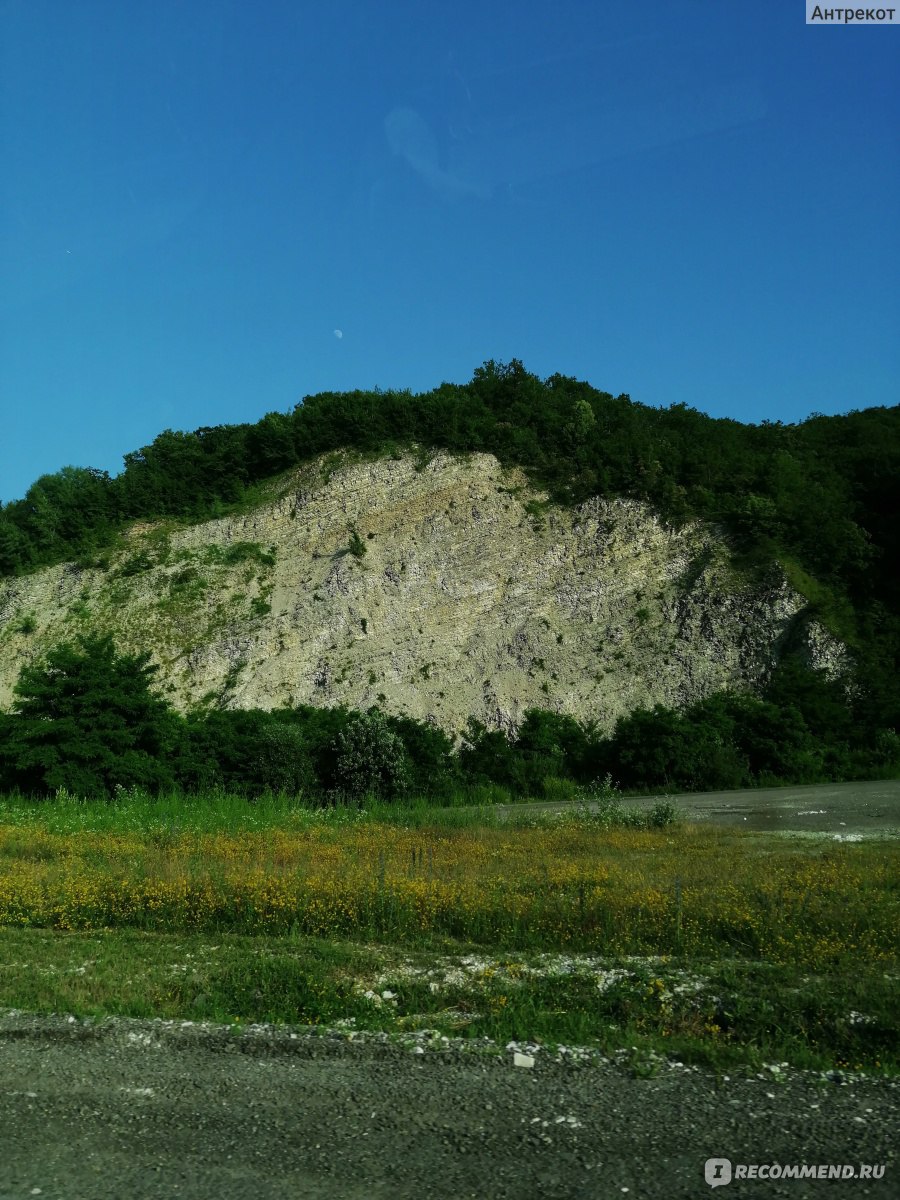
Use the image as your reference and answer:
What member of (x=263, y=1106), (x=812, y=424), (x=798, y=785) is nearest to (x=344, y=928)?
(x=263, y=1106)

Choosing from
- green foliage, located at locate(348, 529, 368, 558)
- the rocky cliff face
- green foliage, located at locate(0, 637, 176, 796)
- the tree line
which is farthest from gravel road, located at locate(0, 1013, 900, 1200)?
green foliage, located at locate(348, 529, 368, 558)

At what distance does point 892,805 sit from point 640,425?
31721 mm

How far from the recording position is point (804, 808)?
992 inches

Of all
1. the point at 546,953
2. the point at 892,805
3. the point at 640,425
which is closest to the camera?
the point at 546,953

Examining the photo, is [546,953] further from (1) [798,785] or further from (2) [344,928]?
(1) [798,785]

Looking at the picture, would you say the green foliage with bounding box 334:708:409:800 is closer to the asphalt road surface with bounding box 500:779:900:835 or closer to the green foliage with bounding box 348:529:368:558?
the asphalt road surface with bounding box 500:779:900:835

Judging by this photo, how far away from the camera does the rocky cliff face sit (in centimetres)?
4091

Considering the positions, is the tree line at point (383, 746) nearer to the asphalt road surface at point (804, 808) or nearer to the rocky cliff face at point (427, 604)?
the asphalt road surface at point (804, 808)

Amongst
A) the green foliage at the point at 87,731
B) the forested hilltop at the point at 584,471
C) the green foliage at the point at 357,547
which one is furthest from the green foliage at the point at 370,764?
the forested hilltop at the point at 584,471

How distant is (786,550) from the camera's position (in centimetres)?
4469

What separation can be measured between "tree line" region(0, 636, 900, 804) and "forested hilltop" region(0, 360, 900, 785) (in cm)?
710

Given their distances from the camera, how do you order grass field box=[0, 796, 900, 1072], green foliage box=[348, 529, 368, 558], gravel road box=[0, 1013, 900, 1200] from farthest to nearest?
green foliage box=[348, 529, 368, 558] < grass field box=[0, 796, 900, 1072] < gravel road box=[0, 1013, 900, 1200]

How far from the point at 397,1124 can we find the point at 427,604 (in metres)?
39.9

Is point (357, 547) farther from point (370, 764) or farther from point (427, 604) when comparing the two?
point (370, 764)
